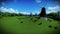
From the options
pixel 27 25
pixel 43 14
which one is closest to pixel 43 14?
pixel 43 14

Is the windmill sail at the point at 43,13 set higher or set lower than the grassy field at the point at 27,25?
higher

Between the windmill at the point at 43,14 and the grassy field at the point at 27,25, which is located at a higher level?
the windmill at the point at 43,14

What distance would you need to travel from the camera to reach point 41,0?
2123 millimetres

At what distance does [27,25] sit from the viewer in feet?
7.02

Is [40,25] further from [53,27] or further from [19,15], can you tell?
[19,15]

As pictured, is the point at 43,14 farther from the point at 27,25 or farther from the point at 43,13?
the point at 27,25

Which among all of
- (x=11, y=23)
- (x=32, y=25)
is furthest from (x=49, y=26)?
(x=11, y=23)

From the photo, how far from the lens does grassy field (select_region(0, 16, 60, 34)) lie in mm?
2109

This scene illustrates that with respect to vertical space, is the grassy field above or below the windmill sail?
below

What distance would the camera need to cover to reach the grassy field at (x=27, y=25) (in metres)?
2.11

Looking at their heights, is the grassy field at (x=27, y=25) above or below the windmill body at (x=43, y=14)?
below

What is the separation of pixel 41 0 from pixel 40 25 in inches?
13.1

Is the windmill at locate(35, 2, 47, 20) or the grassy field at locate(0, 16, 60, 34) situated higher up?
the windmill at locate(35, 2, 47, 20)

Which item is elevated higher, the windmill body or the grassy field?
the windmill body
